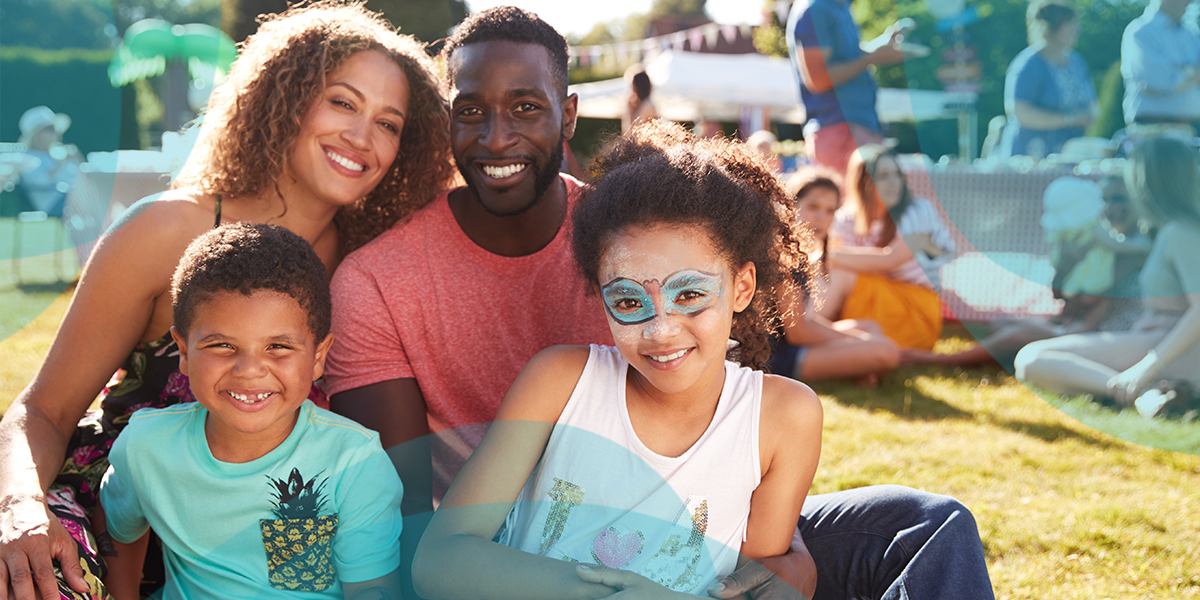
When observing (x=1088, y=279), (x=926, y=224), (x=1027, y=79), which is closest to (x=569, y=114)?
(x=926, y=224)

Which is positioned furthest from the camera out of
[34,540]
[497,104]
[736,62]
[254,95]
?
[736,62]

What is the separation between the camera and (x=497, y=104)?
2369mm

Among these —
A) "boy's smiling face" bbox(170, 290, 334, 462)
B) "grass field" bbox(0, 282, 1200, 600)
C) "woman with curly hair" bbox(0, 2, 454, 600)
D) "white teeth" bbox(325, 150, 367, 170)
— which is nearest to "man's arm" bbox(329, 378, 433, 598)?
"woman with curly hair" bbox(0, 2, 454, 600)

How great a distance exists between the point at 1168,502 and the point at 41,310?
26.0 feet

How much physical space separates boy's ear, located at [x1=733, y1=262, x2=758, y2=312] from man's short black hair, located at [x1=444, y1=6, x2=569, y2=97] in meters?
0.90

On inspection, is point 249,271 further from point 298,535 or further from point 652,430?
point 652,430

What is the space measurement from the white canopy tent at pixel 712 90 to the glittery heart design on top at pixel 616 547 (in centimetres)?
1201

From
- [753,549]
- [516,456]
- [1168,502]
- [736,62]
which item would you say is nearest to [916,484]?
[1168,502]

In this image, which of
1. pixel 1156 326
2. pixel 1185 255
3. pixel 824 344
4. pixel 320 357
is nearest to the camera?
pixel 320 357

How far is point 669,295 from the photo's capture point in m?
1.84

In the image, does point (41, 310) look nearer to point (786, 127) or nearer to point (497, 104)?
point (497, 104)

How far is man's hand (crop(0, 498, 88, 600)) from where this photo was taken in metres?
1.72

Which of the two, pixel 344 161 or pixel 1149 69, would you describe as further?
pixel 1149 69

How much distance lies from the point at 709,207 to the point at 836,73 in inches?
163
